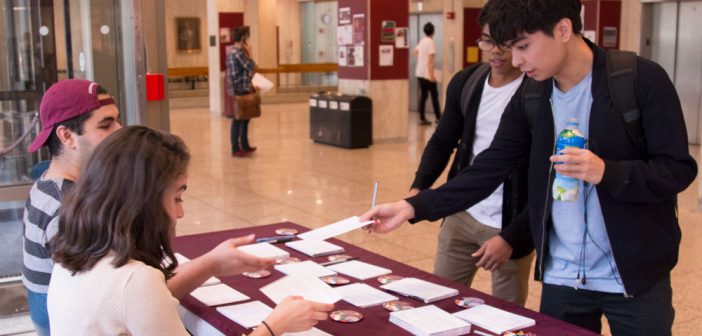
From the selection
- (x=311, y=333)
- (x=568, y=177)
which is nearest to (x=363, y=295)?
(x=311, y=333)

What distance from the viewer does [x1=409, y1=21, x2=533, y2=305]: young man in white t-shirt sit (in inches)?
126

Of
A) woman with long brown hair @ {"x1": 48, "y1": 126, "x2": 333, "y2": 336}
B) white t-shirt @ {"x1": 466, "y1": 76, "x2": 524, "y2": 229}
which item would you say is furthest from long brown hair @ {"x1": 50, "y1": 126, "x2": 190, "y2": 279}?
white t-shirt @ {"x1": 466, "y1": 76, "x2": 524, "y2": 229}

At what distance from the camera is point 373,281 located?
109 inches

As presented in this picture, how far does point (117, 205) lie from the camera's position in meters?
1.93

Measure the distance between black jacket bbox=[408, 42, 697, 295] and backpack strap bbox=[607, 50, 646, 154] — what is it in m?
0.01

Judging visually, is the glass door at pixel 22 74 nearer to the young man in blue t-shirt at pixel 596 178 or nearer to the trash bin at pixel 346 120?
the young man in blue t-shirt at pixel 596 178

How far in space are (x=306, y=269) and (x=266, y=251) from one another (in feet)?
1.05

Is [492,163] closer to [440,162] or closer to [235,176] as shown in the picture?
[440,162]

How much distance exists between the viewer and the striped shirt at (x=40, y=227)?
254 centimetres

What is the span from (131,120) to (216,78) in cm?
1158

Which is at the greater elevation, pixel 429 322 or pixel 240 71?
pixel 240 71

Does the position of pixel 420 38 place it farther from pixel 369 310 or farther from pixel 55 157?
pixel 369 310

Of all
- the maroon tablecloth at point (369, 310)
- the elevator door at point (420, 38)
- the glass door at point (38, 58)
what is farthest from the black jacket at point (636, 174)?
the elevator door at point (420, 38)

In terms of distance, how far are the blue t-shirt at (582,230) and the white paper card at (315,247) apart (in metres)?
0.94
